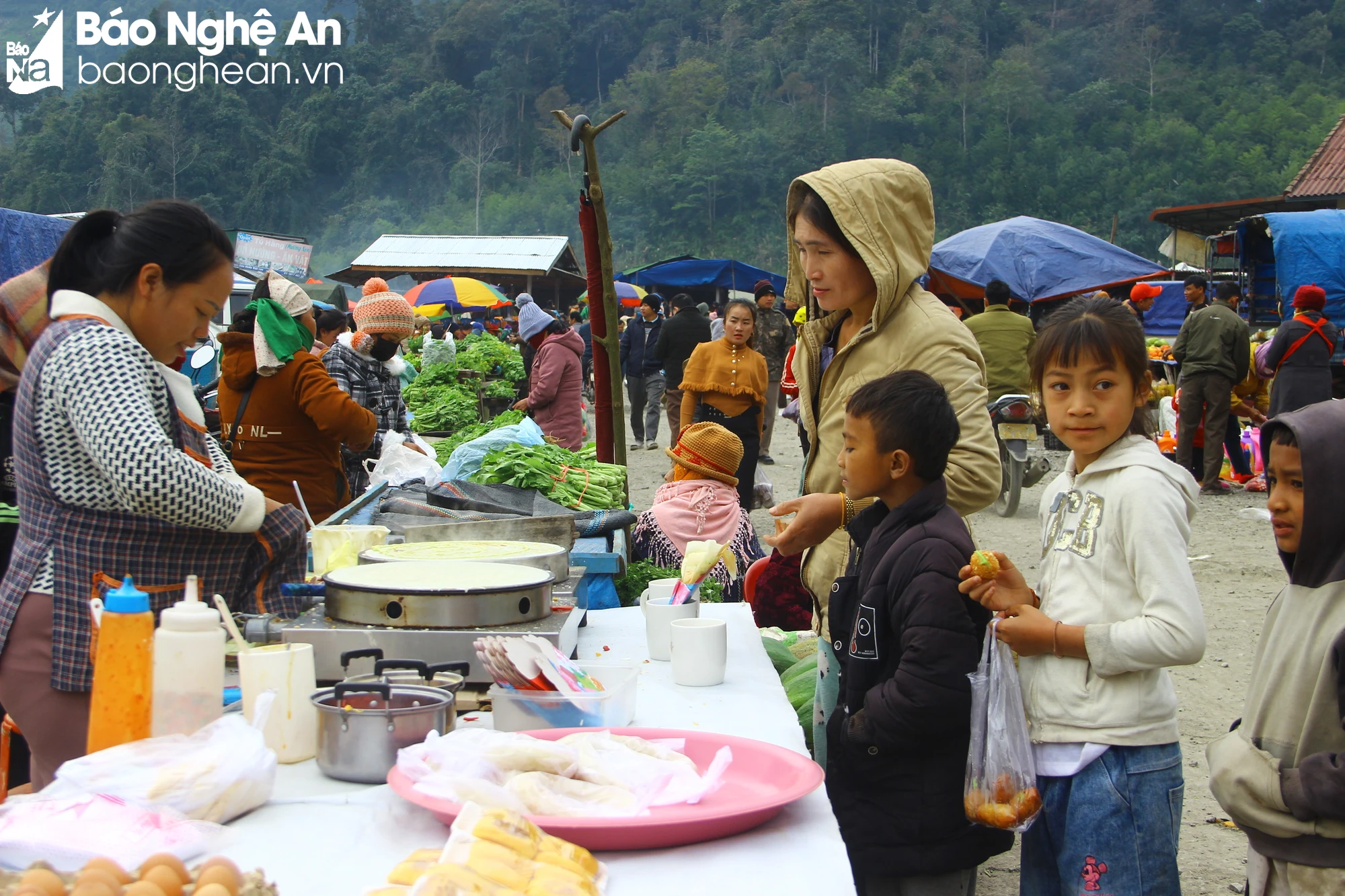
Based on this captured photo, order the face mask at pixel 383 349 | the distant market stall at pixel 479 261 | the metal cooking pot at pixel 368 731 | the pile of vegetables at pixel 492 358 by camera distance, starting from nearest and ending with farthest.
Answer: the metal cooking pot at pixel 368 731 < the face mask at pixel 383 349 < the pile of vegetables at pixel 492 358 < the distant market stall at pixel 479 261

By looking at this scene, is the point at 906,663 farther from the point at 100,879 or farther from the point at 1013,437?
the point at 1013,437

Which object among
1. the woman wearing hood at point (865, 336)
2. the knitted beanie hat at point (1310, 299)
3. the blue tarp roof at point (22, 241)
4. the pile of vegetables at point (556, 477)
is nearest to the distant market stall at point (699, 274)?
the knitted beanie hat at point (1310, 299)

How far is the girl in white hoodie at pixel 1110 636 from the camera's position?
1869 mm

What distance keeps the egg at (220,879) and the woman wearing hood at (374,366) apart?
166 inches

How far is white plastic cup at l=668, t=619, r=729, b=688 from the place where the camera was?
6.88 feet

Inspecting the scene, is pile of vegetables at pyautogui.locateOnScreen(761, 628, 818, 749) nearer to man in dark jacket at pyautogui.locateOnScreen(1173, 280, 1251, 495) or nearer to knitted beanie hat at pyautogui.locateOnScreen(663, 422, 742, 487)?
knitted beanie hat at pyautogui.locateOnScreen(663, 422, 742, 487)

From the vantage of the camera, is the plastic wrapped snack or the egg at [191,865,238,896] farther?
the plastic wrapped snack

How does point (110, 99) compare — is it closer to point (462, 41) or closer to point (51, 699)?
point (462, 41)

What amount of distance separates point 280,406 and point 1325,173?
75.3ft

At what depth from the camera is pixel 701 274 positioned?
1090 inches

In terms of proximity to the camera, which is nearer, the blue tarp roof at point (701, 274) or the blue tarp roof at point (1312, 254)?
the blue tarp roof at point (1312, 254)

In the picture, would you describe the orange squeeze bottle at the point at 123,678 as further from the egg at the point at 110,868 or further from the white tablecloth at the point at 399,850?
the egg at the point at 110,868

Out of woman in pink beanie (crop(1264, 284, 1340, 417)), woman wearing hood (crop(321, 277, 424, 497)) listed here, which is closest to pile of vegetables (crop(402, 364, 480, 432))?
woman wearing hood (crop(321, 277, 424, 497))

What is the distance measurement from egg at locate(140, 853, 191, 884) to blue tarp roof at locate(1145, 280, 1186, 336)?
19760 mm
